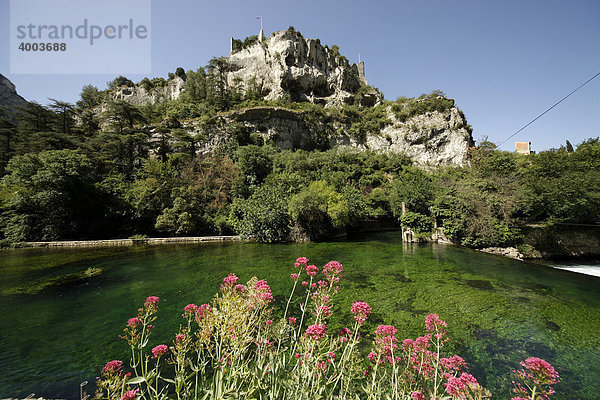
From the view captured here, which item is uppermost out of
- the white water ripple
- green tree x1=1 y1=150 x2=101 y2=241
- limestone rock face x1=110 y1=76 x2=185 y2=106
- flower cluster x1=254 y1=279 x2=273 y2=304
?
limestone rock face x1=110 y1=76 x2=185 y2=106

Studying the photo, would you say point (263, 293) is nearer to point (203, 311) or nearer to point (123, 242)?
point (203, 311)

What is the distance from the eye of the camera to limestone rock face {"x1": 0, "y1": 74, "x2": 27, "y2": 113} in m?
38.2

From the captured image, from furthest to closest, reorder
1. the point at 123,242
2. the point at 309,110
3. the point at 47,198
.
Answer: the point at 309,110 < the point at 123,242 < the point at 47,198

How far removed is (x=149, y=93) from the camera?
48.8 meters

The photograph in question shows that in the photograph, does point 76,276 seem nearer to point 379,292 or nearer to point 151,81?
point 379,292

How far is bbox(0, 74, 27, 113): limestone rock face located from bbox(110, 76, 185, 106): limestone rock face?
14.3 metres

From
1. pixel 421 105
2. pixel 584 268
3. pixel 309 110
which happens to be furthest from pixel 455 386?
pixel 421 105

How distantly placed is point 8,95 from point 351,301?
6647 centimetres

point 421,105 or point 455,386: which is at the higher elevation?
point 421,105

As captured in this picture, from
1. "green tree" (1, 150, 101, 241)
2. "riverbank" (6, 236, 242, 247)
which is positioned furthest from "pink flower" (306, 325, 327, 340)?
"green tree" (1, 150, 101, 241)

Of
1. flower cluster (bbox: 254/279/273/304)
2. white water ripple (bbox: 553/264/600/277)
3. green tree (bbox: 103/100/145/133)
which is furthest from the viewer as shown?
green tree (bbox: 103/100/145/133)

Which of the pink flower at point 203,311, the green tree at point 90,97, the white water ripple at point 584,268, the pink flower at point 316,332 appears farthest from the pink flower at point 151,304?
the green tree at point 90,97

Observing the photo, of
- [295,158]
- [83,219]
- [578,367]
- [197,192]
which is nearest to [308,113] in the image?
[295,158]

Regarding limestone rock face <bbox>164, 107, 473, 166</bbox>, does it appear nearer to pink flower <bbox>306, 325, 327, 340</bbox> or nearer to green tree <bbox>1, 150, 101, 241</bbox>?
green tree <bbox>1, 150, 101, 241</bbox>
